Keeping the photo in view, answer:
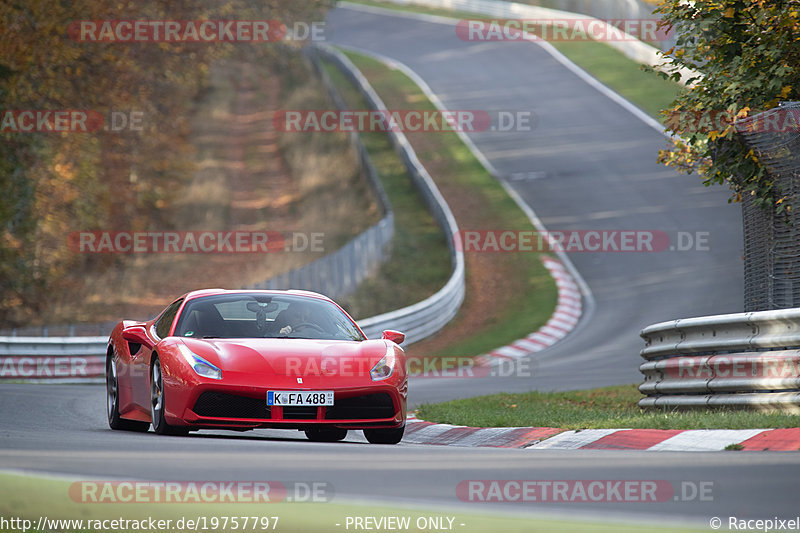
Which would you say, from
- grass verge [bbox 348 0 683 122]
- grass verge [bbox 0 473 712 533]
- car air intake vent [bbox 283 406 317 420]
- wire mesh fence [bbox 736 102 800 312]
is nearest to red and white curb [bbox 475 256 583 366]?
wire mesh fence [bbox 736 102 800 312]

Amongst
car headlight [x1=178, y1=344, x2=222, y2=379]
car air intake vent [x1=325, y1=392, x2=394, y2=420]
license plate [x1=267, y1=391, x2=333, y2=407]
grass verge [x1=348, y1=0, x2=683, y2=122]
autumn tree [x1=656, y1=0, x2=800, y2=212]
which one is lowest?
car air intake vent [x1=325, y1=392, x2=394, y2=420]

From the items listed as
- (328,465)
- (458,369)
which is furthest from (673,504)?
(458,369)

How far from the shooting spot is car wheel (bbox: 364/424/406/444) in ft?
33.0

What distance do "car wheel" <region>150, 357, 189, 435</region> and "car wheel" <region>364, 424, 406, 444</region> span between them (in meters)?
1.52

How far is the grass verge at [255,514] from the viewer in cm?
460

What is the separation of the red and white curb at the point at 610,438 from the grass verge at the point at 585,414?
0.23 m

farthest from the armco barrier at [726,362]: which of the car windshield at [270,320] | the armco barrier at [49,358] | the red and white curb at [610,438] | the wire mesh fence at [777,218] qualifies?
the armco barrier at [49,358]

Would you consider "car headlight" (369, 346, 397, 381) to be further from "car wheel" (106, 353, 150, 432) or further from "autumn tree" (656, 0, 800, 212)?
"autumn tree" (656, 0, 800, 212)

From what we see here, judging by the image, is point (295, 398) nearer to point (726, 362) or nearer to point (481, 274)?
point (726, 362)

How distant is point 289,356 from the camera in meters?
9.79

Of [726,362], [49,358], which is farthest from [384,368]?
[49,358]

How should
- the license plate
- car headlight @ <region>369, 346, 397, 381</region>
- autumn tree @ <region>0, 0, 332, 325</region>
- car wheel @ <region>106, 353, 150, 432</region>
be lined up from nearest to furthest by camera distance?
the license plate
car headlight @ <region>369, 346, 397, 381</region>
car wheel @ <region>106, 353, 150, 432</region>
autumn tree @ <region>0, 0, 332, 325</region>

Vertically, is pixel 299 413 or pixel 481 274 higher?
pixel 299 413

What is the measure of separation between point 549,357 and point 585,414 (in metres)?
10.8
